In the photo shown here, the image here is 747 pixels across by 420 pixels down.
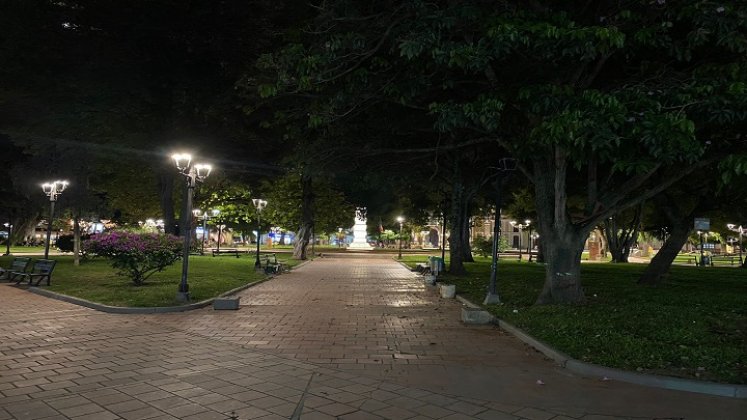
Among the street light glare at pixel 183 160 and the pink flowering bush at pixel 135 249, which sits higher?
the street light glare at pixel 183 160

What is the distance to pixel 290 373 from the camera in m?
6.71

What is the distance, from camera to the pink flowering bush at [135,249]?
1551cm

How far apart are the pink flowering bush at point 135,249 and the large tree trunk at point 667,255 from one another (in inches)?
635

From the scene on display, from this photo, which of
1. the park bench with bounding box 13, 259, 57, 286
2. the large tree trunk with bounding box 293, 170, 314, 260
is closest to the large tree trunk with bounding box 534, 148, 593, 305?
the park bench with bounding box 13, 259, 57, 286

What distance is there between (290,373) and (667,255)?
670 inches

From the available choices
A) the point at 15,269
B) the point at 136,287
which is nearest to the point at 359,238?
the point at 15,269

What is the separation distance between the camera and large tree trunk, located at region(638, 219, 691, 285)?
19.1m

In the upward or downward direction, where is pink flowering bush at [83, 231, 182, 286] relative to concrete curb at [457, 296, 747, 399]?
upward

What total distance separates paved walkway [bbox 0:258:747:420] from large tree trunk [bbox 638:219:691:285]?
11360mm

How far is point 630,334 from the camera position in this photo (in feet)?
28.9

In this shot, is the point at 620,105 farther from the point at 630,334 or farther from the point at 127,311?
the point at 127,311

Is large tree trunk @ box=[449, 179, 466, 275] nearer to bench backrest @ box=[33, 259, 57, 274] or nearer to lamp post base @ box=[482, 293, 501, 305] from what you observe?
lamp post base @ box=[482, 293, 501, 305]

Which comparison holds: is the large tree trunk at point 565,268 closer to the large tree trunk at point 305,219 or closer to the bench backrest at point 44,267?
the bench backrest at point 44,267

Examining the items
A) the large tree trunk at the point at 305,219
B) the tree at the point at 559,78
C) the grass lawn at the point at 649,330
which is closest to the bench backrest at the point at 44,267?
the tree at the point at 559,78
